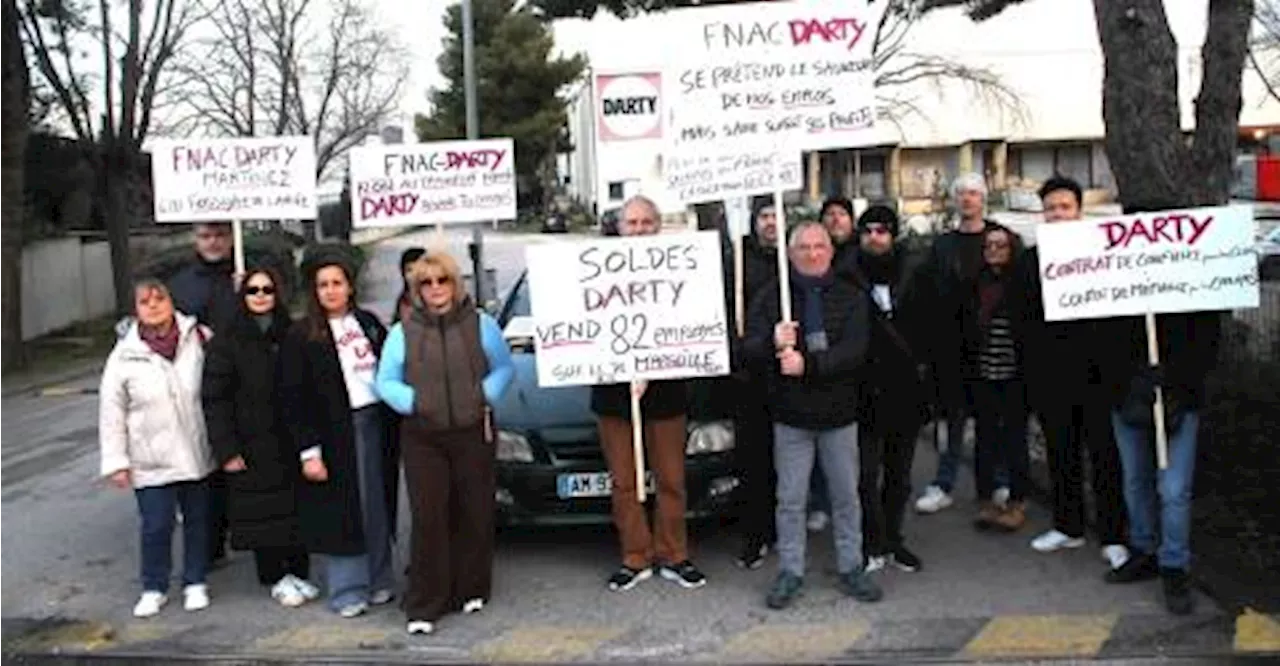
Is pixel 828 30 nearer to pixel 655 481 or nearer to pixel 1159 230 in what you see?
pixel 1159 230

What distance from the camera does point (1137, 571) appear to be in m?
6.62

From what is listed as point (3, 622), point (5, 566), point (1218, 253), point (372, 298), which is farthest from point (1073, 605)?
point (372, 298)

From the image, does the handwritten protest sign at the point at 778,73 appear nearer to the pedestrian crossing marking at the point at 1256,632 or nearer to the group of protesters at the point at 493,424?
the group of protesters at the point at 493,424

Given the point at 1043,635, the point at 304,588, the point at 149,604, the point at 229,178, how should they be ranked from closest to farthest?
the point at 1043,635 → the point at 149,604 → the point at 304,588 → the point at 229,178

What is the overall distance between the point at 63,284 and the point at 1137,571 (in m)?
24.6

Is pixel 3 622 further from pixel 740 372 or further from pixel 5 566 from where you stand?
pixel 740 372

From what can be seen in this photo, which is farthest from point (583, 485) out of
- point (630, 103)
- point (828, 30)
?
point (630, 103)

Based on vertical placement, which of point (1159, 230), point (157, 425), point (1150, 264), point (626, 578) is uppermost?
point (1159, 230)

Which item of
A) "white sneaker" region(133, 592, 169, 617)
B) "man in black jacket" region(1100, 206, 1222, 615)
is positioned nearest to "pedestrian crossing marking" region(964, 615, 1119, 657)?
"man in black jacket" region(1100, 206, 1222, 615)

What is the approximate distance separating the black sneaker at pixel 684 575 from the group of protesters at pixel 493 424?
0.01 meters

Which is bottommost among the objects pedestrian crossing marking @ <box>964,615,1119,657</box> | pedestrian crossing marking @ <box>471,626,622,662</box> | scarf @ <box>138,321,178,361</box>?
pedestrian crossing marking @ <box>471,626,622,662</box>

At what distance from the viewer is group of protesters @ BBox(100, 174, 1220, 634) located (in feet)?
20.9

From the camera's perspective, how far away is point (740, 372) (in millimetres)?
7051

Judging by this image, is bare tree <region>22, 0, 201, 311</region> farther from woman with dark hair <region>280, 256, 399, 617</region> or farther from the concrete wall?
woman with dark hair <region>280, 256, 399, 617</region>
